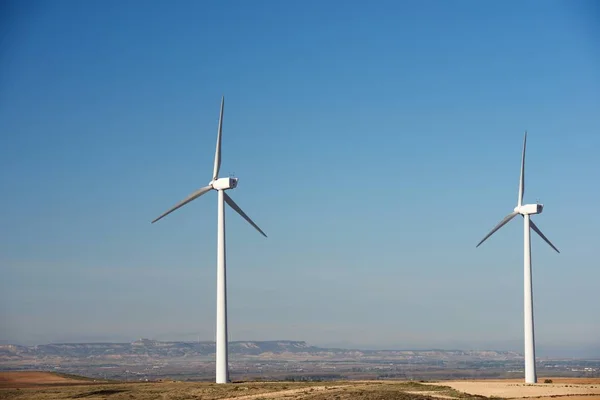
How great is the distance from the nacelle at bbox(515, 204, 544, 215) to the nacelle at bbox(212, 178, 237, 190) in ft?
111

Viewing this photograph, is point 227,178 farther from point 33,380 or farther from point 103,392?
point 33,380

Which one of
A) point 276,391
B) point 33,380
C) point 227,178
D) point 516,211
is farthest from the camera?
point 33,380

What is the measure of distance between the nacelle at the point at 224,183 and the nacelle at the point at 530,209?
3378 cm

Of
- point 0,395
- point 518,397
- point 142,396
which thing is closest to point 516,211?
point 518,397

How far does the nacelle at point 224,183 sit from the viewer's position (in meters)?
98.9

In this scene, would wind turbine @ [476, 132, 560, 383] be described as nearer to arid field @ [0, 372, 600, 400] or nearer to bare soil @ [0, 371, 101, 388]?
arid field @ [0, 372, 600, 400]

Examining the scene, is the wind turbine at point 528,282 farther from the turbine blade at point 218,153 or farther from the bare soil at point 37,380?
the bare soil at point 37,380

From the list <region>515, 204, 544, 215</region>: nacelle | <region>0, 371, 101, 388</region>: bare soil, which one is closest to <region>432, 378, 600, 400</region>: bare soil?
<region>515, 204, 544, 215</region>: nacelle

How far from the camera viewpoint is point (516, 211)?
107062mm

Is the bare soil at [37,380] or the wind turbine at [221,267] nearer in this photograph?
the wind turbine at [221,267]

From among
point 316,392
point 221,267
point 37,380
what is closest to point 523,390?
point 316,392

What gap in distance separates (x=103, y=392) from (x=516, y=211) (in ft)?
168

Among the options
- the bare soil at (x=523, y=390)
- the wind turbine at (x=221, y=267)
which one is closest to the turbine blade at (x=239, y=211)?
the wind turbine at (x=221, y=267)

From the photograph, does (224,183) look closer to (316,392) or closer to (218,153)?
(218,153)
